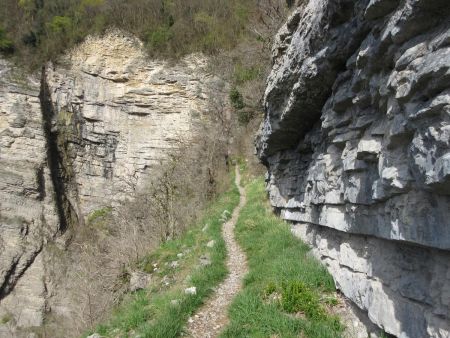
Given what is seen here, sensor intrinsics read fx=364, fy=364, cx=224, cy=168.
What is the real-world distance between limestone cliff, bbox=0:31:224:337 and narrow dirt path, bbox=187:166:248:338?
19.8 m

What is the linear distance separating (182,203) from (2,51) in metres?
22.9

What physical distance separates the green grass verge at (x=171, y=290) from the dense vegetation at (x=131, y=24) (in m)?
23.0

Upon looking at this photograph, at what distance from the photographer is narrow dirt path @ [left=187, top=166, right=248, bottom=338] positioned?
16.7 ft

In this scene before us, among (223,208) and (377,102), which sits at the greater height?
(377,102)

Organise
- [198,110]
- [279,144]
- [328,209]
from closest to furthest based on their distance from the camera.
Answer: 1. [328,209]
2. [279,144]
3. [198,110]

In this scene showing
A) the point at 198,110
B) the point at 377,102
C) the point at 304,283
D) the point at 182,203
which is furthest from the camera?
the point at 198,110

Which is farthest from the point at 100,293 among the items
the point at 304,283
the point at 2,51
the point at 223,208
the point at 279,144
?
the point at 2,51

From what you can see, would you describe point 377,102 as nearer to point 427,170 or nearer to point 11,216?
point 427,170

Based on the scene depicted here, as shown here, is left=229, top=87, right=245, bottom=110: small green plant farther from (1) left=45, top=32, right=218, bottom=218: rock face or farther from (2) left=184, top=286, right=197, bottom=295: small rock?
(2) left=184, top=286, right=197, bottom=295: small rock

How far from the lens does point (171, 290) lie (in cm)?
663

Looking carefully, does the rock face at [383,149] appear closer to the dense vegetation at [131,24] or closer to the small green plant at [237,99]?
the small green plant at [237,99]

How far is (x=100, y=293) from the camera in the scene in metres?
11.9

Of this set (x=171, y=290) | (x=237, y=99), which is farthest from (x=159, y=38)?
(x=171, y=290)

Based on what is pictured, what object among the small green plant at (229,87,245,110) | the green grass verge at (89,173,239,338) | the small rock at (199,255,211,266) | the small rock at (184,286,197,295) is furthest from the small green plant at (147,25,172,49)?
the small rock at (184,286,197,295)
